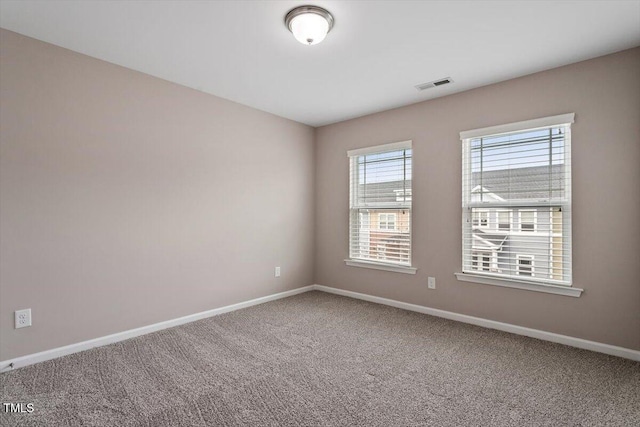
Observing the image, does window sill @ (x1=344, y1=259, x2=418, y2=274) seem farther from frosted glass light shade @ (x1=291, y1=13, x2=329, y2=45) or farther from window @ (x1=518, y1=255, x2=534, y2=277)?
frosted glass light shade @ (x1=291, y1=13, x2=329, y2=45)

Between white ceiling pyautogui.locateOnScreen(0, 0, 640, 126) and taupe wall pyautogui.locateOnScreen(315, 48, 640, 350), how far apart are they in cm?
22

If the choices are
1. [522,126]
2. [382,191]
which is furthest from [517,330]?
[382,191]

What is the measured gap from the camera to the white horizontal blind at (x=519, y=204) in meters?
2.92

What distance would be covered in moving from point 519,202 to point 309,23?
2.50 m

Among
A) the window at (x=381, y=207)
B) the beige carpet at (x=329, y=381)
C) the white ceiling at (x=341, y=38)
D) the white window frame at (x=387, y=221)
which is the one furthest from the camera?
the white window frame at (x=387, y=221)

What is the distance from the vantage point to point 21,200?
2424 mm

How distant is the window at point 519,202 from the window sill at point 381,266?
0.60 m

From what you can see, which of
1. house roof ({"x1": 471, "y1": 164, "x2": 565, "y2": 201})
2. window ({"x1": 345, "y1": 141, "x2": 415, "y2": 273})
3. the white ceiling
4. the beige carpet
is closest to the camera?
the beige carpet

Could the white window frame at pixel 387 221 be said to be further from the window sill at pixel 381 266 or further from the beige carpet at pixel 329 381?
the beige carpet at pixel 329 381

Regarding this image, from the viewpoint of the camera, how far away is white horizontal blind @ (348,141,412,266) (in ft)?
13.1

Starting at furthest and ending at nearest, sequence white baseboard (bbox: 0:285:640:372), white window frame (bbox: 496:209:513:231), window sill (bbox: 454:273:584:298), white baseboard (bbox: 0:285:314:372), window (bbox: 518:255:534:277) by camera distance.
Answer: white window frame (bbox: 496:209:513:231) < window (bbox: 518:255:534:277) < window sill (bbox: 454:273:584:298) < white baseboard (bbox: 0:285:640:372) < white baseboard (bbox: 0:285:314:372)

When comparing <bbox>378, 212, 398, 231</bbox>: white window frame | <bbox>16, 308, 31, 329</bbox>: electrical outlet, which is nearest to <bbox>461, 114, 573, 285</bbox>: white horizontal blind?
<bbox>378, 212, 398, 231</bbox>: white window frame

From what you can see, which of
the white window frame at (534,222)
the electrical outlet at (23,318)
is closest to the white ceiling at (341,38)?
the white window frame at (534,222)

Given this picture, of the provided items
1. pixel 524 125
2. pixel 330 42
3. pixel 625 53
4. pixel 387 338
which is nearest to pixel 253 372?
Answer: pixel 387 338
